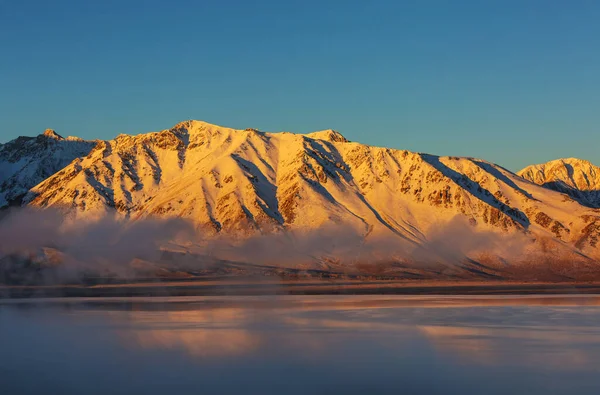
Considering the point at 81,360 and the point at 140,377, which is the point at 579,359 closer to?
the point at 140,377

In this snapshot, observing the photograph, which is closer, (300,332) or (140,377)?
(140,377)

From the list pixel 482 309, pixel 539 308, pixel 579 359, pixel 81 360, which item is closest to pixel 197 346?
pixel 81 360

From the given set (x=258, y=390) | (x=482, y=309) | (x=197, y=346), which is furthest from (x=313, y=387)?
(x=482, y=309)

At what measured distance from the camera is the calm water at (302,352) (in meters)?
51.1

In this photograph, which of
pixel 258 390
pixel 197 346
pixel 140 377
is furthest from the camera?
pixel 197 346

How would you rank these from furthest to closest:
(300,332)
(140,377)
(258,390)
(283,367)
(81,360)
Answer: (300,332), (81,360), (283,367), (140,377), (258,390)

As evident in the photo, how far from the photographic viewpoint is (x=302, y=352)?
66.5 m

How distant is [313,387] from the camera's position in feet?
164

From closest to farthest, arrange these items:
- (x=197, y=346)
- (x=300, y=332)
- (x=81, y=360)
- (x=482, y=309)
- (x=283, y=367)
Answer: (x=283, y=367)
(x=81, y=360)
(x=197, y=346)
(x=300, y=332)
(x=482, y=309)

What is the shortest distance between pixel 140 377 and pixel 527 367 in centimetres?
3041

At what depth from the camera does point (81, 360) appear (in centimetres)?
6303

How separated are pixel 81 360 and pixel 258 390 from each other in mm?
21432

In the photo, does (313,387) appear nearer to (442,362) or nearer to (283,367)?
(283,367)

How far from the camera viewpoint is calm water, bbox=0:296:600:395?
51.1 m
